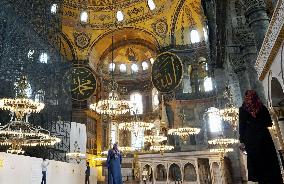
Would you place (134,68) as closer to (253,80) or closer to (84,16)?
(84,16)

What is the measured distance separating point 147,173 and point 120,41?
1334cm

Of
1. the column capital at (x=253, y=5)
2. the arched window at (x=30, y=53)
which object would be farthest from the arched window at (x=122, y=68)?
the column capital at (x=253, y=5)

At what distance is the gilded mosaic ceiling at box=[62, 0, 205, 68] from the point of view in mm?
23781

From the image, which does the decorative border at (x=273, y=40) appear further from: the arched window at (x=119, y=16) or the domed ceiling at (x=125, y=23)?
the arched window at (x=119, y=16)

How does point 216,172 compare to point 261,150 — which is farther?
point 216,172

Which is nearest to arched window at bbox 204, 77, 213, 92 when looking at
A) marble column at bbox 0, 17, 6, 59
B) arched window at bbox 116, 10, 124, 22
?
arched window at bbox 116, 10, 124, 22

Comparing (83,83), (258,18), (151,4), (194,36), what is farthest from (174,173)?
(258,18)

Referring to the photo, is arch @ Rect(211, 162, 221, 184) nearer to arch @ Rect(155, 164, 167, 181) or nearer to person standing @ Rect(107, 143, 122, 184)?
arch @ Rect(155, 164, 167, 181)

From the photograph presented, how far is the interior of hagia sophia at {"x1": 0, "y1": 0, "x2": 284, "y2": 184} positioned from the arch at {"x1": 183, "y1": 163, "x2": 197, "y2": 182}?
0.07m

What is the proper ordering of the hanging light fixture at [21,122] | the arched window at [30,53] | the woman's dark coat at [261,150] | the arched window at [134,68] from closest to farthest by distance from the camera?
the woman's dark coat at [261,150], the hanging light fixture at [21,122], the arched window at [30,53], the arched window at [134,68]

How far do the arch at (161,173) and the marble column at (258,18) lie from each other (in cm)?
1314

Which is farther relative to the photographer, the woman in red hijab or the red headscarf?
the red headscarf

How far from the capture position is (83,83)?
16781 millimetres

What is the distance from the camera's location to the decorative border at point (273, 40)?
127 inches
